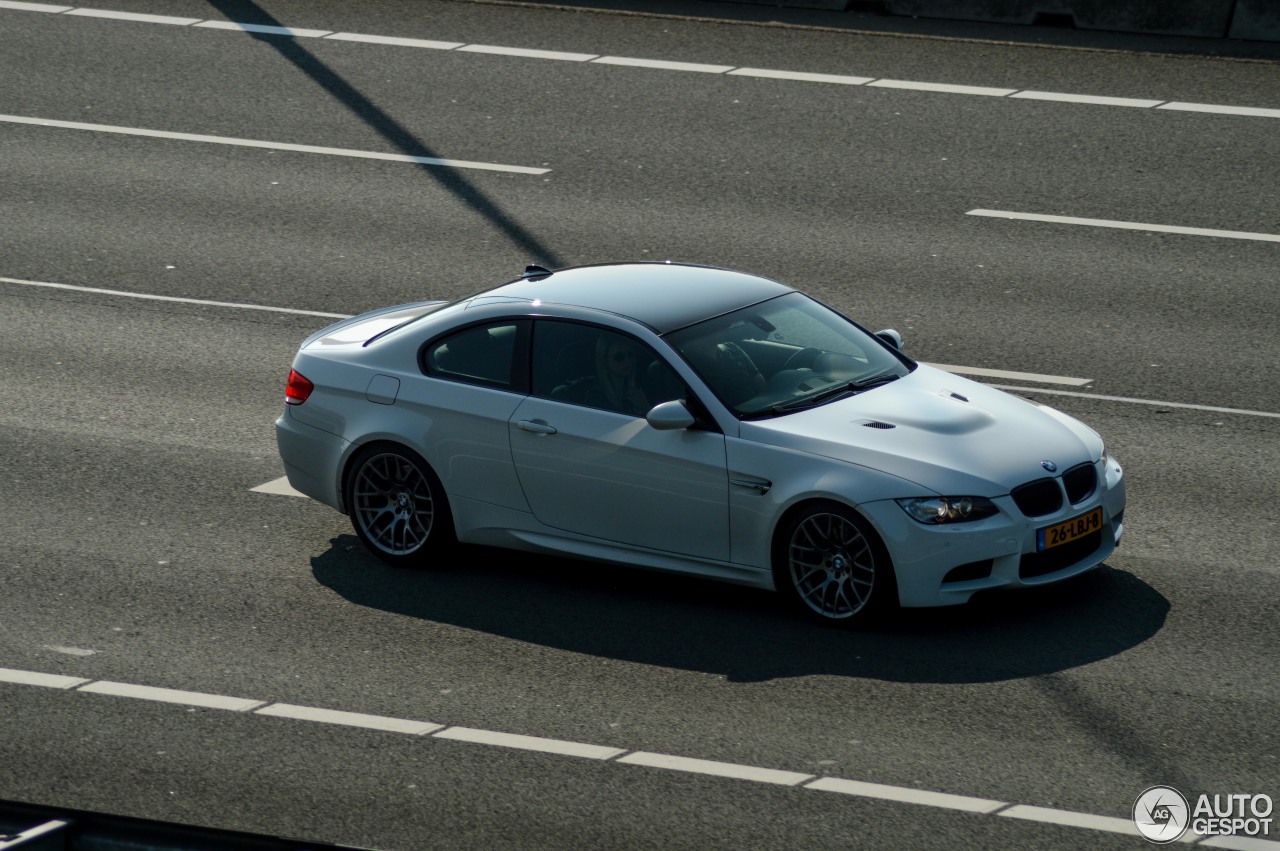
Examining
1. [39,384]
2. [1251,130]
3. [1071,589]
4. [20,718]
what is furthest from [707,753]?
[1251,130]

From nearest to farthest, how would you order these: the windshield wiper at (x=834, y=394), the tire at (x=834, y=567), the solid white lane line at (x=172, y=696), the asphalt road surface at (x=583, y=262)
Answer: the asphalt road surface at (x=583, y=262) < the solid white lane line at (x=172, y=696) < the tire at (x=834, y=567) < the windshield wiper at (x=834, y=394)

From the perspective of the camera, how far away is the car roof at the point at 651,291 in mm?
9539

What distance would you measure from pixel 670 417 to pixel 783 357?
897 millimetres

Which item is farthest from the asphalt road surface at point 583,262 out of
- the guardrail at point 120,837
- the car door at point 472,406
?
the guardrail at point 120,837

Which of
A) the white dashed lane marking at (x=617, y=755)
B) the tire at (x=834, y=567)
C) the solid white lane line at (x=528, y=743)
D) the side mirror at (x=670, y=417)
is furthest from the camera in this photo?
the side mirror at (x=670, y=417)

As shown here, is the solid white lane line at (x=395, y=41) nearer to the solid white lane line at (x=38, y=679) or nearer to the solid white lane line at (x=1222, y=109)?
the solid white lane line at (x=1222, y=109)

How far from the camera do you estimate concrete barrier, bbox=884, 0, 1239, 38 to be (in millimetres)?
19219

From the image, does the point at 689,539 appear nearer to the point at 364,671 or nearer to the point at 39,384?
the point at 364,671

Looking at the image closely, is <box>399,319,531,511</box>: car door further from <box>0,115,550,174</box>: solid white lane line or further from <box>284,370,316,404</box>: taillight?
<box>0,115,550,174</box>: solid white lane line

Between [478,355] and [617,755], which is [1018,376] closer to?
[478,355]

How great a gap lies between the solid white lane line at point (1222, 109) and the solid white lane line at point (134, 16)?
1075cm

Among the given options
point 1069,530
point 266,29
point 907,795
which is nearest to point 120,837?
point 907,795

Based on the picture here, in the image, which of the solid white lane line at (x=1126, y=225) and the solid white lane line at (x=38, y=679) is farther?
the solid white lane line at (x=1126, y=225)

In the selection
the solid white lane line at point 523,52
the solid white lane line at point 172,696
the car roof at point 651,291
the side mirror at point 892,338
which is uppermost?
the solid white lane line at point 523,52
